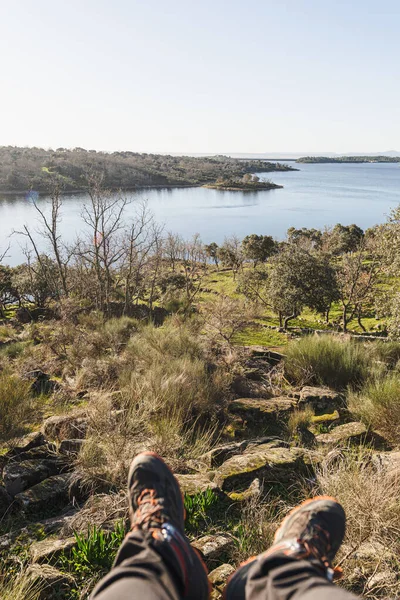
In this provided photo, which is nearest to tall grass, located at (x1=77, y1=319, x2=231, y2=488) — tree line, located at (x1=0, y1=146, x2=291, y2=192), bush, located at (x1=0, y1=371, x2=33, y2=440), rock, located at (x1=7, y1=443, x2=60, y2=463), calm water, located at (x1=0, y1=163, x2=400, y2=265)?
rock, located at (x1=7, y1=443, x2=60, y2=463)

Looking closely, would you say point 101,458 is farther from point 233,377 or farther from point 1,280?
point 1,280

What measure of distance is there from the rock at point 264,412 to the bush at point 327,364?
141cm

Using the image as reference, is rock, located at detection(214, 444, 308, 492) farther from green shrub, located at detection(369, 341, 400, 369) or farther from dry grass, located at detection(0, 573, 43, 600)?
green shrub, located at detection(369, 341, 400, 369)

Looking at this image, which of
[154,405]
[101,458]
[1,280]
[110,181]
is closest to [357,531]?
[101,458]

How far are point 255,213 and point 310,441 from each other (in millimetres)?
90662

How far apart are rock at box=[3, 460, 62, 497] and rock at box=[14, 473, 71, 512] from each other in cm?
14

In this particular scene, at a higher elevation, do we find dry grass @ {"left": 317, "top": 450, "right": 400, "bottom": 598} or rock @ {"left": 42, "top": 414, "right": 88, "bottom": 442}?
dry grass @ {"left": 317, "top": 450, "right": 400, "bottom": 598}

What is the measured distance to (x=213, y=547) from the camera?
2555mm

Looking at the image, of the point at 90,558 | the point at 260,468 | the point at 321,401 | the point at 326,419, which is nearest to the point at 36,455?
the point at 90,558

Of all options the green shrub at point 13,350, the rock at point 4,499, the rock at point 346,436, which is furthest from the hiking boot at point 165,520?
the green shrub at point 13,350

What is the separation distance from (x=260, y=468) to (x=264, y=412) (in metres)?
1.81

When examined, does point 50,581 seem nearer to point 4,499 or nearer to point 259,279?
point 4,499

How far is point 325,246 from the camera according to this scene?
38.1 m

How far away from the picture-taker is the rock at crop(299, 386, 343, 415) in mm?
5418
